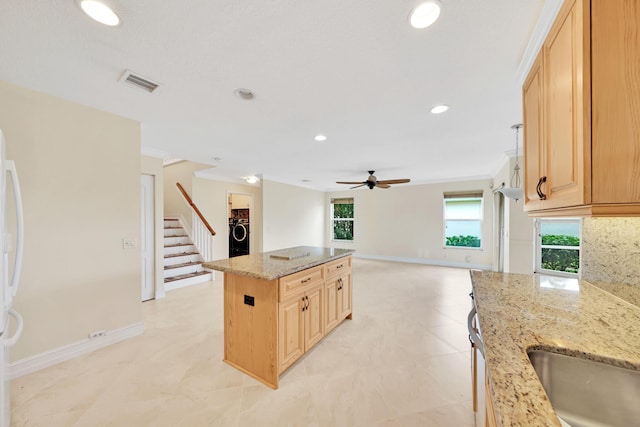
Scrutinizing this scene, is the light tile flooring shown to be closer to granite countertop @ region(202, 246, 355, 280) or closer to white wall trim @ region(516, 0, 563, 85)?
granite countertop @ region(202, 246, 355, 280)

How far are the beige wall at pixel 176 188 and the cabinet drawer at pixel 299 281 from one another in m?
4.09

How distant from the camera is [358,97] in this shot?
2.09 m

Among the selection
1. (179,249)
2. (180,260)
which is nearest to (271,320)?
(180,260)

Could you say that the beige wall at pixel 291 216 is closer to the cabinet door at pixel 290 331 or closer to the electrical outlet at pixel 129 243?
the electrical outlet at pixel 129 243

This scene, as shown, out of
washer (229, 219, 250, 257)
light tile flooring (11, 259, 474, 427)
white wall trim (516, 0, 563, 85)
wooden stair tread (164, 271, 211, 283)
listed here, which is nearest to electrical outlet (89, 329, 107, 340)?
light tile flooring (11, 259, 474, 427)

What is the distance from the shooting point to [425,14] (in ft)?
4.06

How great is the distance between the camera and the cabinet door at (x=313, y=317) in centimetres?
228

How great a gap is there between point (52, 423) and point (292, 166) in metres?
4.14

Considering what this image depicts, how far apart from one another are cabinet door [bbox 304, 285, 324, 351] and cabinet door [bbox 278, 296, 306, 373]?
69 millimetres

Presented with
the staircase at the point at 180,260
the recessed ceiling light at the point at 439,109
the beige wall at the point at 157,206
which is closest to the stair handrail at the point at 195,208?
the staircase at the point at 180,260

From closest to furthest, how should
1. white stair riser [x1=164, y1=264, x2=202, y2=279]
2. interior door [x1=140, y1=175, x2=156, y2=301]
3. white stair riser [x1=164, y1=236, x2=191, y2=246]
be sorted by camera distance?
interior door [x1=140, y1=175, x2=156, y2=301]
white stair riser [x1=164, y1=264, x2=202, y2=279]
white stair riser [x1=164, y1=236, x2=191, y2=246]

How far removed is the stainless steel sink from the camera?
784mm

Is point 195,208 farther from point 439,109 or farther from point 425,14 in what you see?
point 425,14

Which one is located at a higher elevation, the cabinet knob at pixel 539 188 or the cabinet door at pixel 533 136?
the cabinet door at pixel 533 136
